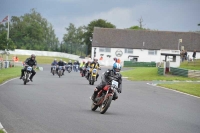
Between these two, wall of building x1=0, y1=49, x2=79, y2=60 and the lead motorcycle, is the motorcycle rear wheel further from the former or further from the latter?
wall of building x1=0, y1=49, x2=79, y2=60

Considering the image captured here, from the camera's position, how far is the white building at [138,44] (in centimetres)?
10475

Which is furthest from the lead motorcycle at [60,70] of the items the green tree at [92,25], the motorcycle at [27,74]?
the green tree at [92,25]

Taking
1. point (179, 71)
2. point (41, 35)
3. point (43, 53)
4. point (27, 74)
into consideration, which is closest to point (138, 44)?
point (43, 53)

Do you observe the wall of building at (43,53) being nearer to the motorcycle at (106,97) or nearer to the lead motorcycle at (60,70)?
the lead motorcycle at (60,70)

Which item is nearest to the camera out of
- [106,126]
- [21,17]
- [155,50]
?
[106,126]

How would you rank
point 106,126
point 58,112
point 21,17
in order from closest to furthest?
point 106,126 < point 58,112 < point 21,17

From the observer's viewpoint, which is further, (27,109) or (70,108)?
(70,108)

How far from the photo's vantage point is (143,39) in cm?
10681

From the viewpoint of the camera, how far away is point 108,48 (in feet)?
A: 344

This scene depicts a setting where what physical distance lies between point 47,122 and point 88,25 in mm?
123190

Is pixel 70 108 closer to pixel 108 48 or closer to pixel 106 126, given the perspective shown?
pixel 106 126

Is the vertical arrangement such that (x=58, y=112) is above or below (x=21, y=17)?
below

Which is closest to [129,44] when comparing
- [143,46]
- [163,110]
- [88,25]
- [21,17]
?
[143,46]

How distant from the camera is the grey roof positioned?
10505cm
